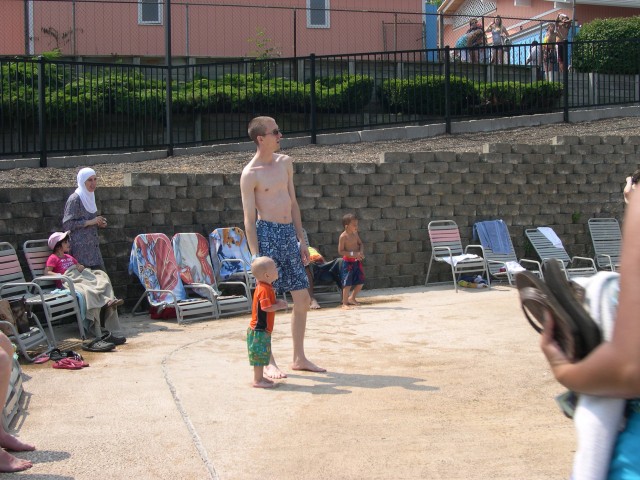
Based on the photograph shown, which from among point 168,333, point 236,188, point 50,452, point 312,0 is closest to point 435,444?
point 50,452

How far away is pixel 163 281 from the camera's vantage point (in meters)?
9.34

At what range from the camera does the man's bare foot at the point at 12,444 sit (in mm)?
4348

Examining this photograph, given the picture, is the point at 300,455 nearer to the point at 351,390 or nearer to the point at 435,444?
the point at 435,444

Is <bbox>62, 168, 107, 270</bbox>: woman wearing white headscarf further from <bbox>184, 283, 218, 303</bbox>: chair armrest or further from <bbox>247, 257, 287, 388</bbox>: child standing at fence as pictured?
<bbox>247, 257, 287, 388</bbox>: child standing at fence

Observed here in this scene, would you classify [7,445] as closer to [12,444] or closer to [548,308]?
[12,444]

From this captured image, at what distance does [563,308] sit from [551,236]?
36.3 feet

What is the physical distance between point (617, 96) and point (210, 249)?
1080cm

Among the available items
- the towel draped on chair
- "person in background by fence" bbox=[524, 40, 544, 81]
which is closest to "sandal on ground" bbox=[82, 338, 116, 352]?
the towel draped on chair

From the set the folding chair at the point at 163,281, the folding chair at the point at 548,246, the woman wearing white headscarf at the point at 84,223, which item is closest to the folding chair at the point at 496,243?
the folding chair at the point at 548,246

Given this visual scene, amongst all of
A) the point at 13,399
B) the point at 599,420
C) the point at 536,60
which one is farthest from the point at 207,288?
the point at 536,60

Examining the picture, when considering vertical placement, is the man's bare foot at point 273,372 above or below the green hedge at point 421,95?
below

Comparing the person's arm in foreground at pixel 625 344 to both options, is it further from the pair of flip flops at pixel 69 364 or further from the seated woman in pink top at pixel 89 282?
the seated woman in pink top at pixel 89 282

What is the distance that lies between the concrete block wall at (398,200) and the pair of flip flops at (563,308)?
7518mm

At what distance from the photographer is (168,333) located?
831cm
